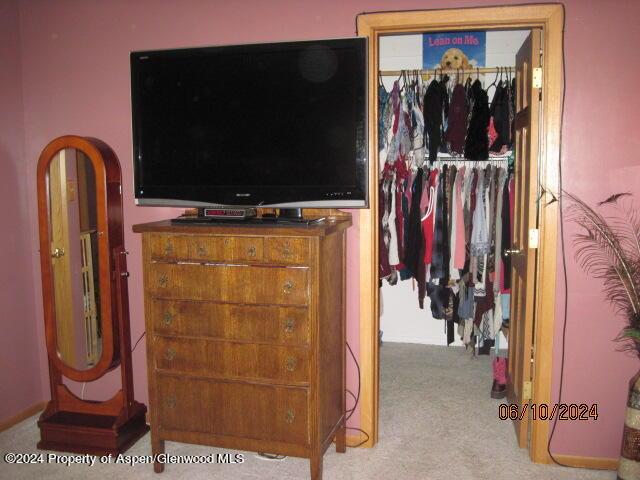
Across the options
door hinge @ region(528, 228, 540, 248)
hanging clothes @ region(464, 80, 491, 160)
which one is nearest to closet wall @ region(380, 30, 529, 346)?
hanging clothes @ region(464, 80, 491, 160)

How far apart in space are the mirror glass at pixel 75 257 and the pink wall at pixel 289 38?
0.75ft

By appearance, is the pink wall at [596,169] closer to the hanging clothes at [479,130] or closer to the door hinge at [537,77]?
the door hinge at [537,77]

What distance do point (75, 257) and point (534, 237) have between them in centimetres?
226

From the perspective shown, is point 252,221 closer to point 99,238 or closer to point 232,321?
point 232,321

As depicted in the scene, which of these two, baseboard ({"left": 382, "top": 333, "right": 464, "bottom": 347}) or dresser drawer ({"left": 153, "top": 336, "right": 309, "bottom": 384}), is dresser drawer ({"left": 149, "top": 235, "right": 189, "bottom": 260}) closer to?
dresser drawer ({"left": 153, "top": 336, "right": 309, "bottom": 384})

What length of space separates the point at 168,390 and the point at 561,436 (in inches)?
72.8

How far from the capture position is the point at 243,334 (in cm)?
231

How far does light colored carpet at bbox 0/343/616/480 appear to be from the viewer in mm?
2527

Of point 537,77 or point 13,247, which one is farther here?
point 13,247

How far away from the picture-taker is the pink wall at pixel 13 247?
291 cm

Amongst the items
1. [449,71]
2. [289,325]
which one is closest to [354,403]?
[289,325]

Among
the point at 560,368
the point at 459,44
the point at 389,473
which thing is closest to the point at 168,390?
the point at 389,473

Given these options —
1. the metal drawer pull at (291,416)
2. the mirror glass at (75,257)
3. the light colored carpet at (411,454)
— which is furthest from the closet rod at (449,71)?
the metal drawer pull at (291,416)

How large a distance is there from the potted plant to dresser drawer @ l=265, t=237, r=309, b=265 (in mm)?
1230
